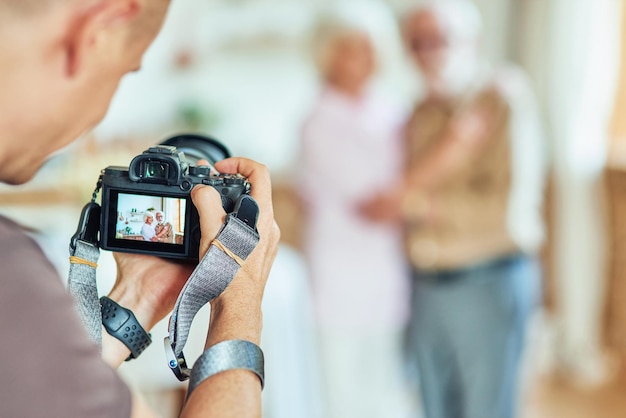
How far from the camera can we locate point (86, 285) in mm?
433

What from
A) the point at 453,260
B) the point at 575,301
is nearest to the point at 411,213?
the point at 453,260

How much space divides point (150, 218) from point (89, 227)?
38mm

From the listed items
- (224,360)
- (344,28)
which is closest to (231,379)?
(224,360)

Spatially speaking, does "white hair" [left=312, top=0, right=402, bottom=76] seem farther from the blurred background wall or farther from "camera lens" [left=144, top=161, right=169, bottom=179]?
"camera lens" [left=144, top=161, right=169, bottom=179]

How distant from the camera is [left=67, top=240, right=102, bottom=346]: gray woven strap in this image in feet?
1.40

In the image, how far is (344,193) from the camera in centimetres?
179

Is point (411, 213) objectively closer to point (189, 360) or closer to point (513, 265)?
point (513, 265)

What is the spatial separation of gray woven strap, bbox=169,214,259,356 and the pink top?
1373mm

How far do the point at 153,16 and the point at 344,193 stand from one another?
1.35 meters

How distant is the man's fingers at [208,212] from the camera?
41 centimetres

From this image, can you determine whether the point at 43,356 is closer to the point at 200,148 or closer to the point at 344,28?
the point at 200,148

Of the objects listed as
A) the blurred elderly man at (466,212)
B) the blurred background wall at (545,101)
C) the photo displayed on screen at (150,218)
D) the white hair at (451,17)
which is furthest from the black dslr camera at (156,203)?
the blurred background wall at (545,101)

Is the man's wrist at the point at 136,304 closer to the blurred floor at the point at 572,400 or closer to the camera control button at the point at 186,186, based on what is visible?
the camera control button at the point at 186,186

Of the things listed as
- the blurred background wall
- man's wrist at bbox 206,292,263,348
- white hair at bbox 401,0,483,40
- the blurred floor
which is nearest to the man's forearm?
man's wrist at bbox 206,292,263,348
